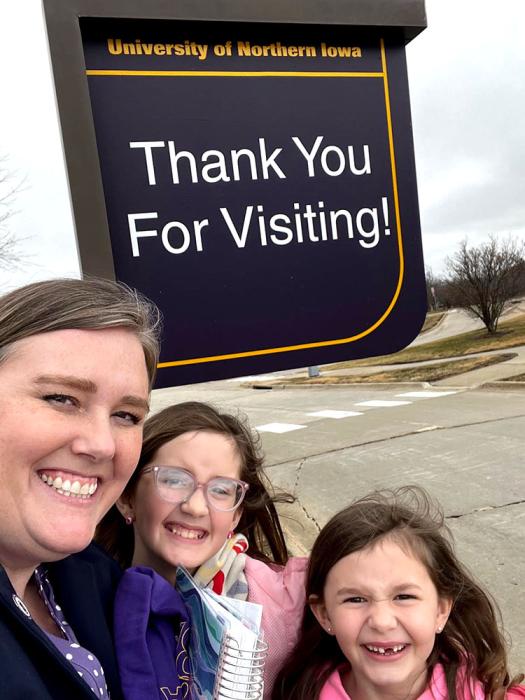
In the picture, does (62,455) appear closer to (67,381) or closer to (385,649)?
(67,381)

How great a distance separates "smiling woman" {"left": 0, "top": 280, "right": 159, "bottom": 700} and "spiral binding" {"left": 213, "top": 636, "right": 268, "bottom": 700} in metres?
0.20

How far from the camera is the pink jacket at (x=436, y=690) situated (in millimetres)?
1553

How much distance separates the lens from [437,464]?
6273 mm

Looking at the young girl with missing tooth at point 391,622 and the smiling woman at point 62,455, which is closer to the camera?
the smiling woman at point 62,455

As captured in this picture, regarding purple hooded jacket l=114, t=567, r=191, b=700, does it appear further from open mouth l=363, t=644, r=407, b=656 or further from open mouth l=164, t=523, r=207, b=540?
open mouth l=363, t=644, r=407, b=656

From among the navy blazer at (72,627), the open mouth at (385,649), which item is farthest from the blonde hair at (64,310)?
the open mouth at (385,649)

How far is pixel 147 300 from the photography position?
154 centimetres

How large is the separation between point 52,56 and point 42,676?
1.22 m

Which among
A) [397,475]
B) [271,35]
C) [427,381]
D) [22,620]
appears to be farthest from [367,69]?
[427,381]

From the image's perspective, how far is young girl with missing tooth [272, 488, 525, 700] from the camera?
58.6 inches

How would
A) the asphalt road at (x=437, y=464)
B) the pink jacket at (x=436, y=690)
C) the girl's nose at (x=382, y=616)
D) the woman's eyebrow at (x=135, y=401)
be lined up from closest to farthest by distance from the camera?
1. the woman's eyebrow at (x=135, y=401)
2. the girl's nose at (x=382, y=616)
3. the pink jacket at (x=436, y=690)
4. the asphalt road at (x=437, y=464)

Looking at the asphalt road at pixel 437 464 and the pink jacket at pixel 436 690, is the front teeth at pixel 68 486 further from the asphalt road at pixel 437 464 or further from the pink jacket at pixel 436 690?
the asphalt road at pixel 437 464

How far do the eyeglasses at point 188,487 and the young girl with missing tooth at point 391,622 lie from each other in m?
0.31

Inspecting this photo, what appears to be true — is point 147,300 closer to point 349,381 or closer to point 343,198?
point 343,198
